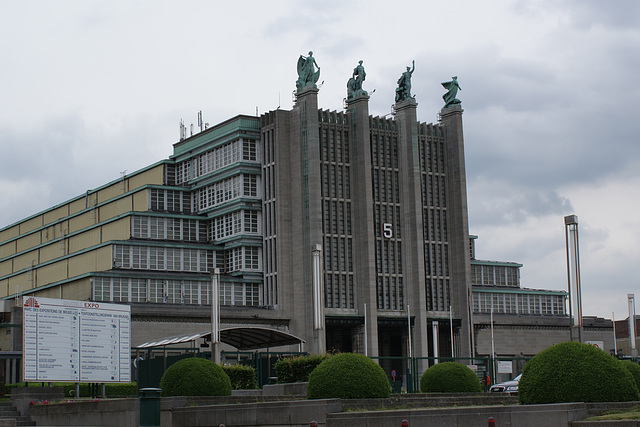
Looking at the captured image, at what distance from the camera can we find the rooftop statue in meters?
84.9

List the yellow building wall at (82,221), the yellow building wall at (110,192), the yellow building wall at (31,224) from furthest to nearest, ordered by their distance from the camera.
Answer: the yellow building wall at (31,224), the yellow building wall at (82,221), the yellow building wall at (110,192)

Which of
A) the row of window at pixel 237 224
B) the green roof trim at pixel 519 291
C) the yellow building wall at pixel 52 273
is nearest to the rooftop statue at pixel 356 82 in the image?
the row of window at pixel 237 224

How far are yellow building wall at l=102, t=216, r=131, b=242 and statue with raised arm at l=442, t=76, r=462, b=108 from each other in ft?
106

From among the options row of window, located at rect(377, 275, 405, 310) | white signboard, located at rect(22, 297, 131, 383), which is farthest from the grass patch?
row of window, located at rect(377, 275, 405, 310)

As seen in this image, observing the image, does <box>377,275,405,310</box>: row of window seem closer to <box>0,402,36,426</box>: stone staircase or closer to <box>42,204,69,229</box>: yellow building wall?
<box>42,204,69,229</box>: yellow building wall

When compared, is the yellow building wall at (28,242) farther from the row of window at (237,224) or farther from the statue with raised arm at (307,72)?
the statue with raised arm at (307,72)

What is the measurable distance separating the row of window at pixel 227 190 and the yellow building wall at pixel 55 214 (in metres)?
18.0

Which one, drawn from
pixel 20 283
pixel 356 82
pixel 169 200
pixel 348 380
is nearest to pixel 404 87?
pixel 356 82

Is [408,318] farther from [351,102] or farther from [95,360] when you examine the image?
[95,360]

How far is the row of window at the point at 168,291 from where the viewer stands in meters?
75.4

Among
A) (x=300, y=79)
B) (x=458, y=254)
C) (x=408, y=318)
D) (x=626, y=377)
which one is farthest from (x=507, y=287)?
(x=626, y=377)

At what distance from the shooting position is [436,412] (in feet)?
81.2

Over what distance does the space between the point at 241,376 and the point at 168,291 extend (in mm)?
37363

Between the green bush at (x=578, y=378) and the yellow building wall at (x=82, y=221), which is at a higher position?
the yellow building wall at (x=82, y=221)
